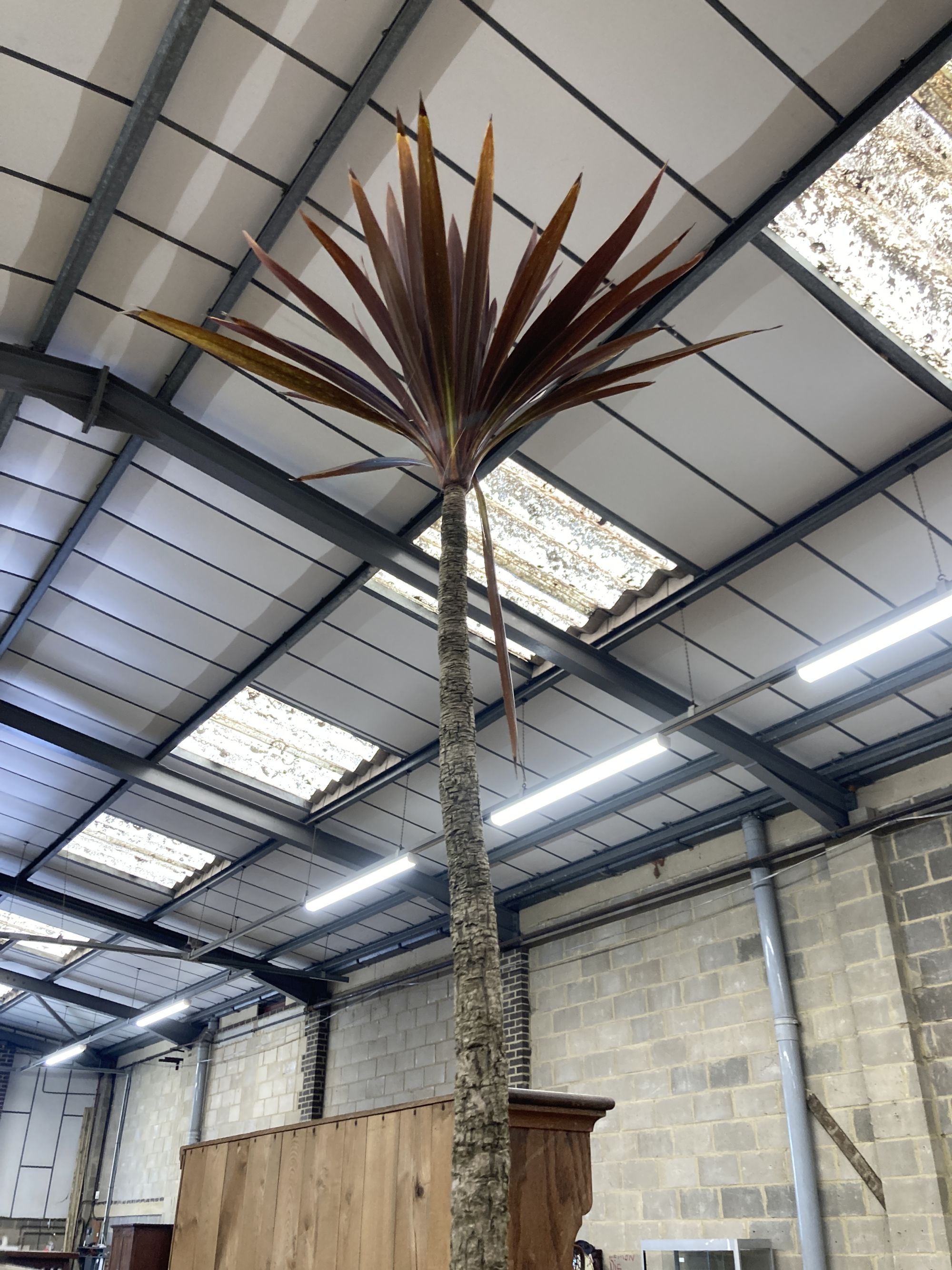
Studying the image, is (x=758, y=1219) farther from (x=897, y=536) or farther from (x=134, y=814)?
(x=134, y=814)

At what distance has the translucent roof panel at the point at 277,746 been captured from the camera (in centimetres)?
750

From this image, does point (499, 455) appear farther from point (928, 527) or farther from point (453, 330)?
point (453, 330)

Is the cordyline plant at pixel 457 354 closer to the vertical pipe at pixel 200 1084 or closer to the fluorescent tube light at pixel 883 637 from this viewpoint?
the fluorescent tube light at pixel 883 637

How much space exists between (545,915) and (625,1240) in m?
2.64

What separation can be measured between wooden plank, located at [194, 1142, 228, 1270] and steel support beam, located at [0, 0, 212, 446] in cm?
356

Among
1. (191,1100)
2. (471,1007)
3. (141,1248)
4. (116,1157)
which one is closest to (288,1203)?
(141,1248)

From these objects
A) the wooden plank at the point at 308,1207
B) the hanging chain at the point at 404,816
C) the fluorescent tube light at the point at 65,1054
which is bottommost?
the wooden plank at the point at 308,1207

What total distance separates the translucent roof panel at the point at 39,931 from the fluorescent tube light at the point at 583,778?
803cm

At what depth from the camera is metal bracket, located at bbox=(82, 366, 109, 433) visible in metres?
4.71

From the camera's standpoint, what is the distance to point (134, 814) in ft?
30.2

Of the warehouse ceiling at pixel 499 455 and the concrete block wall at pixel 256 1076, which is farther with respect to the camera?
the concrete block wall at pixel 256 1076

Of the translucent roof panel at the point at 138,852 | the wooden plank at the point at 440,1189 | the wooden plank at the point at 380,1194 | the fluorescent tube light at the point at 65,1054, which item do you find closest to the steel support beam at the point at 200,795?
the translucent roof panel at the point at 138,852

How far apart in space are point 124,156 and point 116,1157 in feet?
53.2

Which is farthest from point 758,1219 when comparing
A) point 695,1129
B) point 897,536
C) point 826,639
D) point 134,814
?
point 134,814
